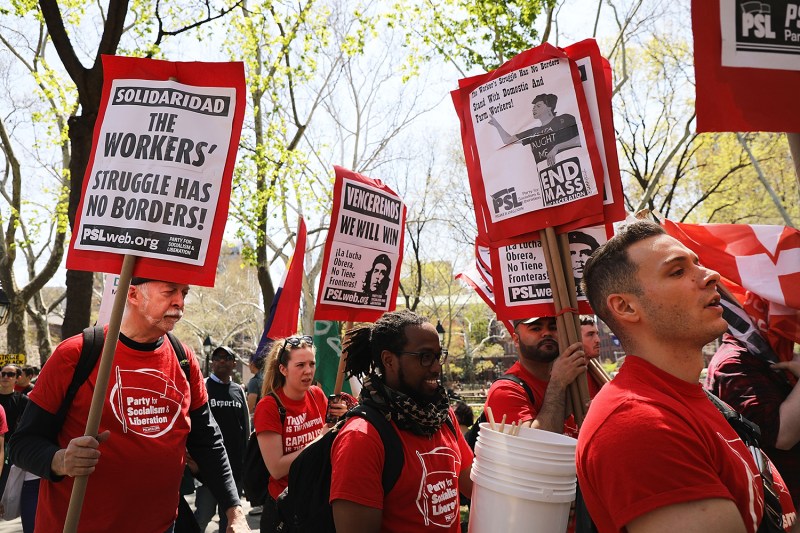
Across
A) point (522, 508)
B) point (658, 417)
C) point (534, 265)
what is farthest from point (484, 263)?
point (658, 417)

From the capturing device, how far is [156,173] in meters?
3.59

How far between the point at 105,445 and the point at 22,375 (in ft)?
21.9

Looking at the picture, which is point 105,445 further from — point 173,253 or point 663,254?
point 663,254

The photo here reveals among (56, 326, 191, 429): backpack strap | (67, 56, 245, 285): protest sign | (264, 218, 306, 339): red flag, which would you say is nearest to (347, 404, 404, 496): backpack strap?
(67, 56, 245, 285): protest sign

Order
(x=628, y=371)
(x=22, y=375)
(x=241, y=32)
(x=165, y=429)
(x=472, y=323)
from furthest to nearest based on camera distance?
(x=472, y=323), (x=241, y=32), (x=22, y=375), (x=165, y=429), (x=628, y=371)

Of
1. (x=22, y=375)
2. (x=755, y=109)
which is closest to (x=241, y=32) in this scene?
(x=22, y=375)

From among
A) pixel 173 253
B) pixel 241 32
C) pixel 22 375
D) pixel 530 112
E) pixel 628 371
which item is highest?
pixel 241 32

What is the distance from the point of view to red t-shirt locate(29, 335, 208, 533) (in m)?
3.42

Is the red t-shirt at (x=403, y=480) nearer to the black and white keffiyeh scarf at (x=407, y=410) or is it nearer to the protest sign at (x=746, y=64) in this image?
the black and white keffiyeh scarf at (x=407, y=410)

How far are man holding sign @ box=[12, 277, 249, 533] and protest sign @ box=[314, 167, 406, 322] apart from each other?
175cm

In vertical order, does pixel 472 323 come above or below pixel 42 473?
above

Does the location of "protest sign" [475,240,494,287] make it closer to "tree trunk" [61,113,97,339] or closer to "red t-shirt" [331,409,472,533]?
"red t-shirt" [331,409,472,533]

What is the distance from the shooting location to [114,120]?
364cm

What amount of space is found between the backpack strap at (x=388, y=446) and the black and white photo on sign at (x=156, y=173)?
124cm
